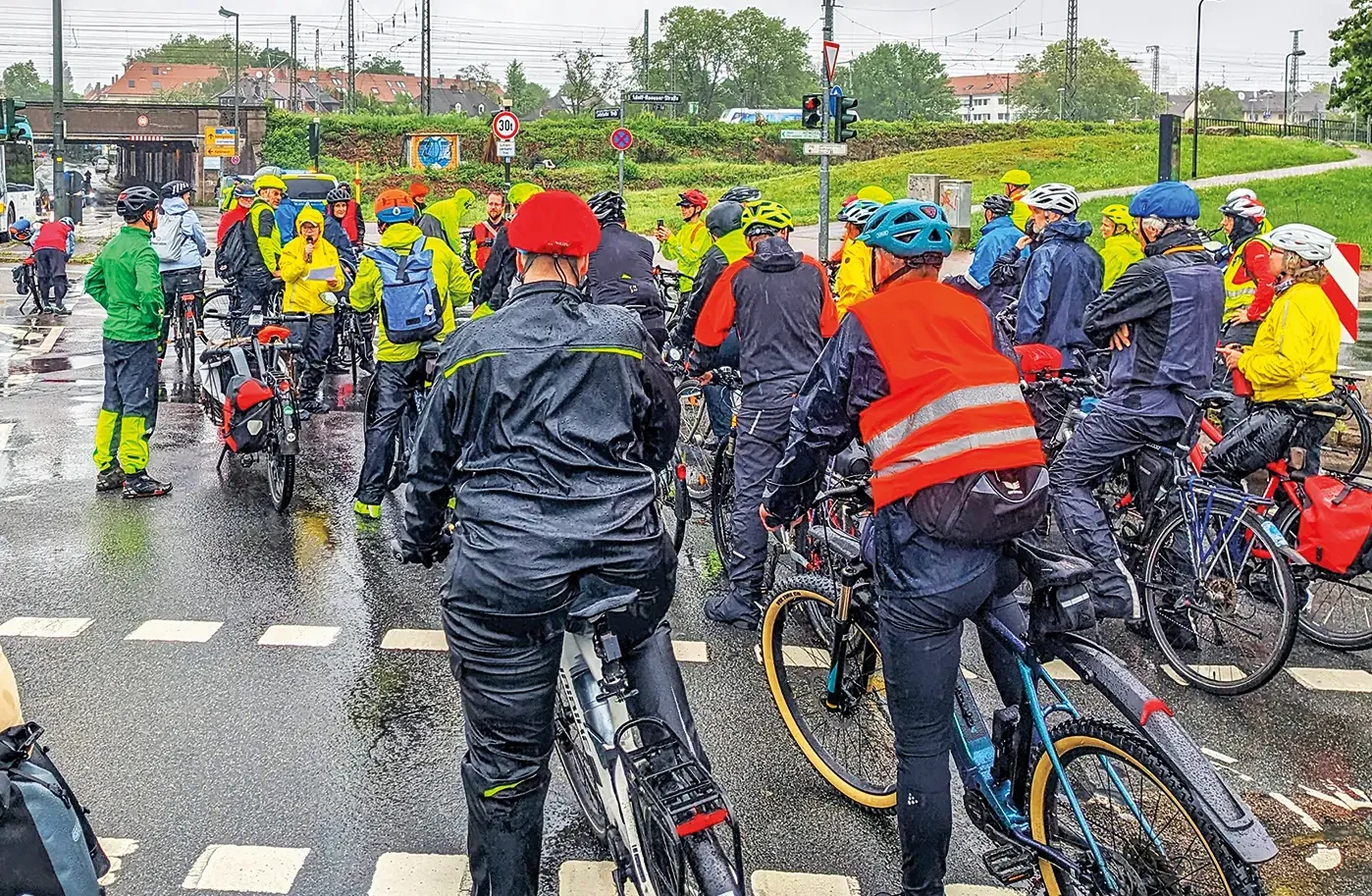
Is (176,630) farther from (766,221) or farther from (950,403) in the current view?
(950,403)

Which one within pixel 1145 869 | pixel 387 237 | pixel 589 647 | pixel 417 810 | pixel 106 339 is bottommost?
pixel 417 810

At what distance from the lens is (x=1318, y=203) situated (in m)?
32.8

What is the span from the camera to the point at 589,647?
3961 millimetres

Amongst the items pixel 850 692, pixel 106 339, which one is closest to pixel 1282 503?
pixel 850 692

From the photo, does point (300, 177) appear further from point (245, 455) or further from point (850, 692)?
point (850, 692)

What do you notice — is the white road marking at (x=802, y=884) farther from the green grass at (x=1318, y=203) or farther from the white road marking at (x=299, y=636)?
the green grass at (x=1318, y=203)

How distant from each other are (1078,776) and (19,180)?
1717 inches

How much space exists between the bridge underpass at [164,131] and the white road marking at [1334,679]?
66.8m

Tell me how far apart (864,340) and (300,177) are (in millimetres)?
39103

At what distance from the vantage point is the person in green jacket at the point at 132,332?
9539mm

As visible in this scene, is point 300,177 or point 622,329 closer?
point 622,329

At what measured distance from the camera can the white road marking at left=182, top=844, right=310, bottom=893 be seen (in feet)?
14.5

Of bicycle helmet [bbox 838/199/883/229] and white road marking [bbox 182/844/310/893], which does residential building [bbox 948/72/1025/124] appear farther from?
white road marking [bbox 182/844/310/893]

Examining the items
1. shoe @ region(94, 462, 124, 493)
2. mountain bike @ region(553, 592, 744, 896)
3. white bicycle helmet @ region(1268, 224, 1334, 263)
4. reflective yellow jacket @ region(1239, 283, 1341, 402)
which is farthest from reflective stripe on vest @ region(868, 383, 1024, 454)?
shoe @ region(94, 462, 124, 493)
